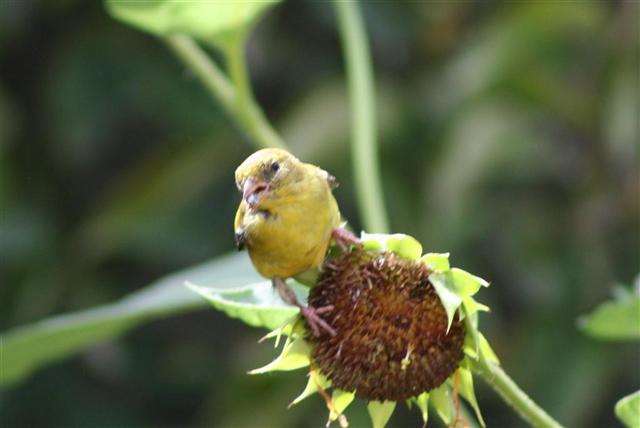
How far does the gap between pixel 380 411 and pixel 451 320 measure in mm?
82

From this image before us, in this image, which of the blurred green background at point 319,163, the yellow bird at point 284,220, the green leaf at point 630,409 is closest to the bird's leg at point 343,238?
the yellow bird at point 284,220

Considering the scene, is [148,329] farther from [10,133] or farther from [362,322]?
[362,322]

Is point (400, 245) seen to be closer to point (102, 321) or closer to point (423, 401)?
point (423, 401)

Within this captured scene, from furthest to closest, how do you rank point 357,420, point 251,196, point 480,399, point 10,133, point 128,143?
point 128,143
point 10,133
point 480,399
point 357,420
point 251,196

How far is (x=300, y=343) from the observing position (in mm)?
555

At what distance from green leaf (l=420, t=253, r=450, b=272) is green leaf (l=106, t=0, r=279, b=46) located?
0.80 feet

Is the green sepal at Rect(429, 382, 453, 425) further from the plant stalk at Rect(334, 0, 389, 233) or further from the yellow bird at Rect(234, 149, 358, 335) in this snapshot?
the plant stalk at Rect(334, 0, 389, 233)

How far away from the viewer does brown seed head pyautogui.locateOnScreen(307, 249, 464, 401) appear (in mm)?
530

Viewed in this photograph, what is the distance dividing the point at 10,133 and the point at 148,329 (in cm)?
37

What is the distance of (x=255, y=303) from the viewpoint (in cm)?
60

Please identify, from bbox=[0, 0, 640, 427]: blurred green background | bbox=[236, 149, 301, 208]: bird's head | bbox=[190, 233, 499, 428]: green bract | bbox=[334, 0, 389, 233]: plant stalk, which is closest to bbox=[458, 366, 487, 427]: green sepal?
bbox=[190, 233, 499, 428]: green bract

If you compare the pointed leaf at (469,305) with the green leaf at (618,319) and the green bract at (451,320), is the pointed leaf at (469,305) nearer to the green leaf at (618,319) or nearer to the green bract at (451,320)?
the green bract at (451,320)

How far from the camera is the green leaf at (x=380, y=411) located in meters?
0.56

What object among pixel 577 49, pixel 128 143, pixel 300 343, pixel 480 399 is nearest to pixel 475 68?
pixel 577 49
